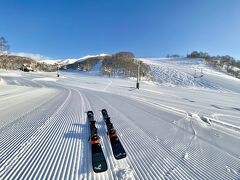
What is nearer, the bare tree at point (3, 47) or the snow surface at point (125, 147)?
the snow surface at point (125, 147)

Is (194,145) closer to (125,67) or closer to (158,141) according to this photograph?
(158,141)

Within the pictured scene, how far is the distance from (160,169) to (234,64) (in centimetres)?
8566

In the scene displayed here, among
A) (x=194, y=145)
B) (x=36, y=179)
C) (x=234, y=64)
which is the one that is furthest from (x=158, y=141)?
(x=234, y=64)

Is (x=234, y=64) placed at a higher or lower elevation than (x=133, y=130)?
higher

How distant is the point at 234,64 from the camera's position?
76.7m

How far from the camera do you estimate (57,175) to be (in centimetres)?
393

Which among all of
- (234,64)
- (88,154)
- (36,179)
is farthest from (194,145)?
(234,64)

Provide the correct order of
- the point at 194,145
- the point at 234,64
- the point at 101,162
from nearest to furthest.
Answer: the point at 101,162
the point at 194,145
the point at 234,64

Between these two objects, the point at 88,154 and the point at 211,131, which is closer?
the point at 88,154

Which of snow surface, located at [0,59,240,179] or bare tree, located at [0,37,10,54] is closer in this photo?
snow surface, located at [0,59,240,179]

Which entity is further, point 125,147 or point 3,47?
point 3,47

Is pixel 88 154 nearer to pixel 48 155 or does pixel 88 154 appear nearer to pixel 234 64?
pixel 48 155

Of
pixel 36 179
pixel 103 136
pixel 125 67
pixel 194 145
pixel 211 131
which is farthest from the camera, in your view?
pixel 125 67

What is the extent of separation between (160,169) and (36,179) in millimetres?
2620
